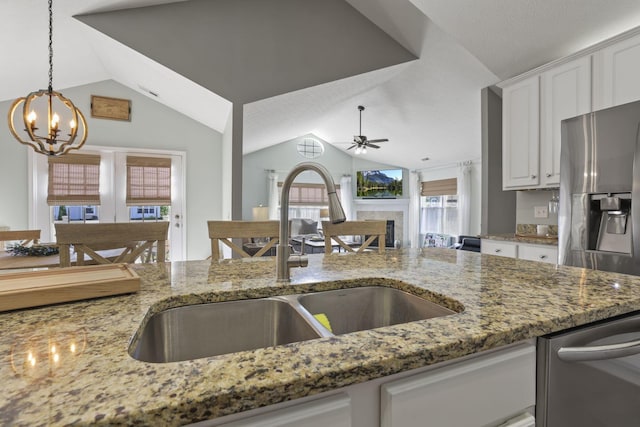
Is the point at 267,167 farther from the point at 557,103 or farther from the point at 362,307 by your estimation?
the point at 362,307

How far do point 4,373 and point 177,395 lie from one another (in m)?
0.25

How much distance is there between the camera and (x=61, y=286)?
0.70 m

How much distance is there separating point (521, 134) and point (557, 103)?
37 centimetres

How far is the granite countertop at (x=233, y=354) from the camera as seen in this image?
0.36m

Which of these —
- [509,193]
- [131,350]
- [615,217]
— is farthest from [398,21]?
[131,350]

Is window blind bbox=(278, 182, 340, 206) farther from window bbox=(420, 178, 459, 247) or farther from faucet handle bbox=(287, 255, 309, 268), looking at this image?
faucet handle bbox=(287, 255, 309, 268)

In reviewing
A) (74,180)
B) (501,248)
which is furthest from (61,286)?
(74,180)

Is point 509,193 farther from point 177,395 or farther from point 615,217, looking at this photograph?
point 177,395

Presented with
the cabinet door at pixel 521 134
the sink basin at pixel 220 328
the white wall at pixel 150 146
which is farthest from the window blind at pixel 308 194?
the sink basin at pixel 220 328

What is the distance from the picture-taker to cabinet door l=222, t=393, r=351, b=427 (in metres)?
0.40

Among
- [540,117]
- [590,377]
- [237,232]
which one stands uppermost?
[540,117]

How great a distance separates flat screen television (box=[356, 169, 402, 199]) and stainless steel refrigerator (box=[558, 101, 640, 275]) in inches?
241

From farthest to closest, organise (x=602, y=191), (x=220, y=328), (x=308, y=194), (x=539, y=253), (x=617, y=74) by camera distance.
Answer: (x=308, y=194)
(x=539, y=253)
(x=617, y=74)
(x=602, y=191)
(x=220, y=328)

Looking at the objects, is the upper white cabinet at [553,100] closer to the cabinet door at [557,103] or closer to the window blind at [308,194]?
the cabinet door at [557,103]
